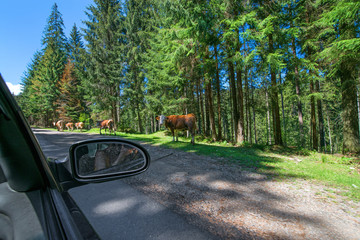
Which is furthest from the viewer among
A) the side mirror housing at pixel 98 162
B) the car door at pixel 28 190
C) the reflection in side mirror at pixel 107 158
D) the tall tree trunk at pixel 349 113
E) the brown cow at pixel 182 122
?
the brown cow at pixel 182 122

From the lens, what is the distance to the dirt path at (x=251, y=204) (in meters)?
2.41

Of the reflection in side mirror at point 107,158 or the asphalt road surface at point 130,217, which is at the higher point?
the reflection in side mirror at point 107,158

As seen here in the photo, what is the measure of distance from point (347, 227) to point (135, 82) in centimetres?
2217

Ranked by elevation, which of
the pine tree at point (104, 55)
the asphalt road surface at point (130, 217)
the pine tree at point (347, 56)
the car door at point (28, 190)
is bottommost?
the asphalt road surface at point (130, 217)

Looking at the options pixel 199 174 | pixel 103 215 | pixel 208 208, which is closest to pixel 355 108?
pixel 199 174

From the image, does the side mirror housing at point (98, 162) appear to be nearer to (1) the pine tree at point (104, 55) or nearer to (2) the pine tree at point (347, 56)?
(2) the pine tree at point (347, 56)

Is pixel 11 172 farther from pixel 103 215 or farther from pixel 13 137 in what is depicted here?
pixel 103 215

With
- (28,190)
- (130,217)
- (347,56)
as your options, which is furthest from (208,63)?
(28,190)

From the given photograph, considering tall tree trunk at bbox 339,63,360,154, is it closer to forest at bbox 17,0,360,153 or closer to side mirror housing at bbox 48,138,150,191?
forest at bbox 17,0,360,153

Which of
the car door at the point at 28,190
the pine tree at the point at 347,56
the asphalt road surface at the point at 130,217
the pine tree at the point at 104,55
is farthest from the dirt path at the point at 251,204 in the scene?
the pine tree at the point at 104,55

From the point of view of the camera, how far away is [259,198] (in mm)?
3348

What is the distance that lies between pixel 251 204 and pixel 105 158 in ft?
9.80

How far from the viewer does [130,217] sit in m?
2.61

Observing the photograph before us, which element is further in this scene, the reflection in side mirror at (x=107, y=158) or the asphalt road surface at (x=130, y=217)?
the asphalt road surface at (x=130, y=217)
